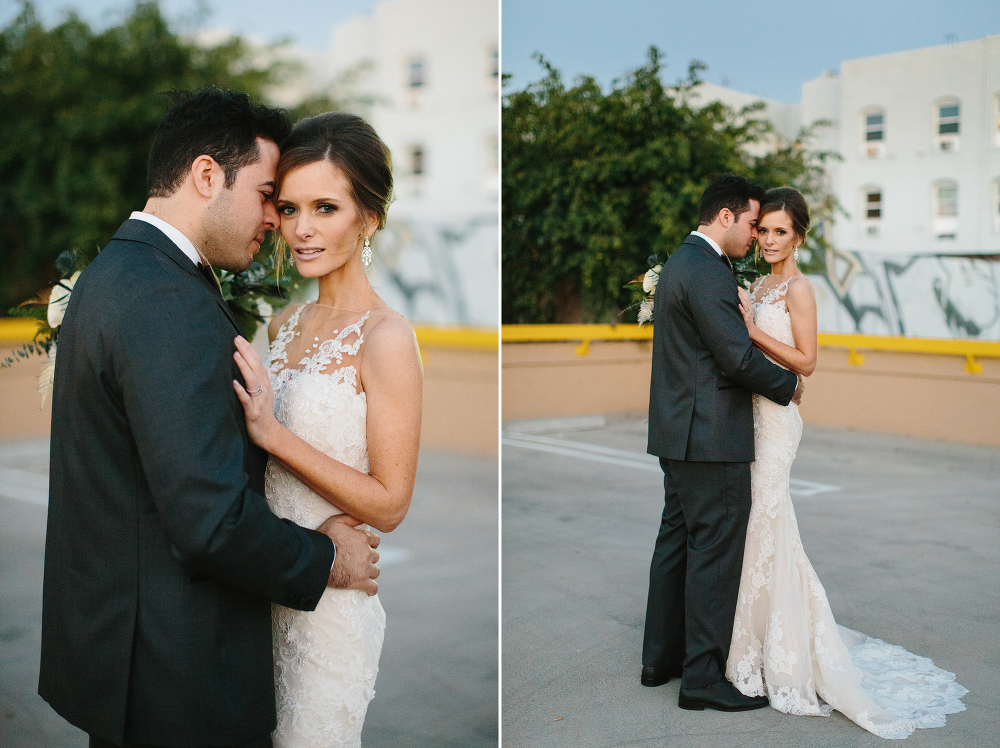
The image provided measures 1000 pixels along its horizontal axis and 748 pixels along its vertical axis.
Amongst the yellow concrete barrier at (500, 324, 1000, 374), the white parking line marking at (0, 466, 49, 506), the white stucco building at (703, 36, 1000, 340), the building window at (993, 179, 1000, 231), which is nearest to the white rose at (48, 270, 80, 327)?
the white parking line marking at (0, 466, 49, 506)

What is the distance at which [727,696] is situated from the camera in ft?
11.3

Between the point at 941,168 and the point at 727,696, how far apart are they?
11.7 metres

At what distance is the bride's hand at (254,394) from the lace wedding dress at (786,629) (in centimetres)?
246

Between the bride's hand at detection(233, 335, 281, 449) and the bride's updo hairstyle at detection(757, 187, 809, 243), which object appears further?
the bride's updo hairstyle at detection(757, 187, 809, 243)

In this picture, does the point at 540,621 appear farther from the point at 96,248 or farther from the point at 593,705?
the point at 96,248

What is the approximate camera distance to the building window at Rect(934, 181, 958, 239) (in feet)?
40.0

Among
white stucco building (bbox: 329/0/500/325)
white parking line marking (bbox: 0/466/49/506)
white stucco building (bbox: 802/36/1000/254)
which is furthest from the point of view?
white stucco building (bbox: 329/0/500/325)

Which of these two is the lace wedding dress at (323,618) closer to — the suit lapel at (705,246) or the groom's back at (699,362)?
the groom's back at (699,362)

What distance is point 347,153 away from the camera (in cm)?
199

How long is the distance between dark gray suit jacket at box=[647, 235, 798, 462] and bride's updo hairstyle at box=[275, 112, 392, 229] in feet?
5.45

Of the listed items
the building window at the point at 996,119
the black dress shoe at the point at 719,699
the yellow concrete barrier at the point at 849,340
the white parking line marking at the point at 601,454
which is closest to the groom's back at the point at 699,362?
the black dress shoe at the point at 719,699

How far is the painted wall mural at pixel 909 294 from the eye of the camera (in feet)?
38.1

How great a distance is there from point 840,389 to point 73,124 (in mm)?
12192

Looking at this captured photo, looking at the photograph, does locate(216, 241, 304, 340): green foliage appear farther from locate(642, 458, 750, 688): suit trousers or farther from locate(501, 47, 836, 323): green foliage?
locate(501, 47, 836, 323): green foliage
